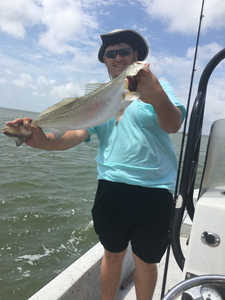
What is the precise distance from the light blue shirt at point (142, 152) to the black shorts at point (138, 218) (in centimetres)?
10

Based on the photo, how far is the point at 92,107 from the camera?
181 cm

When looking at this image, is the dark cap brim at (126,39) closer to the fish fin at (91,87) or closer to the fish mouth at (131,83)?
the fish fin at (91,87)

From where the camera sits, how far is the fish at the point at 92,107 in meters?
1.59

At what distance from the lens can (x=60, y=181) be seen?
29.4 ft

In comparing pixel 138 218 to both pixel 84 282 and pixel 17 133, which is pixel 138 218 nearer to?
pixel 84 282

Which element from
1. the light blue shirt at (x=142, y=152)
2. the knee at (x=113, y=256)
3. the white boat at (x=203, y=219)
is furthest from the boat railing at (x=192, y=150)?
the knee at (x=113, y=256)

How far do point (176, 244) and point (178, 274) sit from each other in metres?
2.16

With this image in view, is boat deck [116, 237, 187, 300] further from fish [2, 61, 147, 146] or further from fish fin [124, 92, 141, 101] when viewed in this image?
fish fin [124, 92, 141, 101]

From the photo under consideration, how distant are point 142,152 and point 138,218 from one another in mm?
588

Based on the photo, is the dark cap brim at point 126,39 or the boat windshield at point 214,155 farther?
the dark cap brim at point 126,39

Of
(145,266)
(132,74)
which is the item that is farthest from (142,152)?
(145,266)

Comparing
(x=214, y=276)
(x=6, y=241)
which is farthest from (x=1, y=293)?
(x=214, y=276)

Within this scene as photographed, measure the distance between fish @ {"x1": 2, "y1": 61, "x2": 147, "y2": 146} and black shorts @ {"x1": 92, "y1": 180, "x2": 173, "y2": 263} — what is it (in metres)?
0.64

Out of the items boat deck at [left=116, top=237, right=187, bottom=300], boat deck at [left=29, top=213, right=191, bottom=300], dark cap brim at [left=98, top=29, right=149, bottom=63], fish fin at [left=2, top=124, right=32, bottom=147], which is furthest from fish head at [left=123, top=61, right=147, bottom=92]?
boat deck at [left=116, top=237, right=187, bottom=300]
